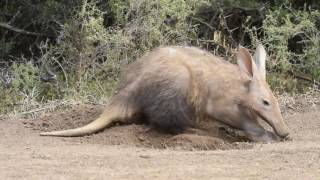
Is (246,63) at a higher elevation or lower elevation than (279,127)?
higher

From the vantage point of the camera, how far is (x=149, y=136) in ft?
25.5

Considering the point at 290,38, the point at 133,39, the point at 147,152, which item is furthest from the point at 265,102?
the point at 290,38

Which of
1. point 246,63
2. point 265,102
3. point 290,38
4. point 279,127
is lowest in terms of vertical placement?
point 279,127

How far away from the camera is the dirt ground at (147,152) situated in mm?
5762

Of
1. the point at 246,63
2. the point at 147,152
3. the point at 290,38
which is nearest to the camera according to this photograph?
the point at 147,152

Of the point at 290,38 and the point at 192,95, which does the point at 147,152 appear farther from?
the point at 290,38

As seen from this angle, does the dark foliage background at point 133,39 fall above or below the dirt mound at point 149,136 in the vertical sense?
above

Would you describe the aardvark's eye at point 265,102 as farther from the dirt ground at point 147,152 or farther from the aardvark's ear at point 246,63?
the dirt ground at point 147,152

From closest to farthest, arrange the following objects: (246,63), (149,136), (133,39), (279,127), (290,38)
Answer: (279,127), (149,136), (246,63), (133,39), (290,38)

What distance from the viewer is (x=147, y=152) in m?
6.89

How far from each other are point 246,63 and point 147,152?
1778 millimetres

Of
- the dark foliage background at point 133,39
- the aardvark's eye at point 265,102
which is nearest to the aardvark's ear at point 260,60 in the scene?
the aardvark's eye at point 265,102

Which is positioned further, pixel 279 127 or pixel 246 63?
pixel 246 63

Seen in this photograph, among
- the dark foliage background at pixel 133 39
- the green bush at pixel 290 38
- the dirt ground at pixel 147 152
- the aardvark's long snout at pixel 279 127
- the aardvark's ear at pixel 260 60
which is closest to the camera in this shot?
the dirt ground at pixel 147 152
